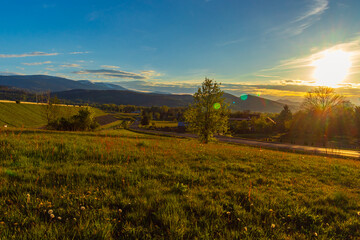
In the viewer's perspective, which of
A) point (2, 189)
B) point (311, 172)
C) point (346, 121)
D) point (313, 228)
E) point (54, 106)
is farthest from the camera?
point (346, 121)

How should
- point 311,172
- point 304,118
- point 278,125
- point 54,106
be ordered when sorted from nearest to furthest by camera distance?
point 311,172 < point 54,106 < point 304,118 < point 278,125

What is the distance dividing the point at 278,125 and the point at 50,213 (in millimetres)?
97276

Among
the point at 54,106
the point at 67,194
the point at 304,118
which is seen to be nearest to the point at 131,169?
the point at 67,194

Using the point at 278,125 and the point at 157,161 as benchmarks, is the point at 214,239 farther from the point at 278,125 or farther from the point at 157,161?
the point at 278,125

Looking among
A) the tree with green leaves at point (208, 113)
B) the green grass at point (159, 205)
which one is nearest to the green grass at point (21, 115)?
the tree with green leaves at point (208, 113)

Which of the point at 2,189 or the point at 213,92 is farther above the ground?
the point at 213,92

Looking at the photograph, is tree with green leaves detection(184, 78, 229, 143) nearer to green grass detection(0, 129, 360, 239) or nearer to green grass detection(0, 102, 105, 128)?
green grass detection(0, 129, 360, 239)

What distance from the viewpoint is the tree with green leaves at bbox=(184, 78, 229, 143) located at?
28.8m

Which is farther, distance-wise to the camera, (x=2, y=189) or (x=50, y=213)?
(x=2, y=189)

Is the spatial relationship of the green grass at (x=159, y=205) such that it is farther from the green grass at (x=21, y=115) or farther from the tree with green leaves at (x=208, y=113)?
the green grass at (x=21, y=115)

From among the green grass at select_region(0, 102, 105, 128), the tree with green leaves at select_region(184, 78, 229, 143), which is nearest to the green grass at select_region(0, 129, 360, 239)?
the tree with green leaves at select_region(184, 78, 229, 143)

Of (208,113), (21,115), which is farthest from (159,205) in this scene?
(21,115)

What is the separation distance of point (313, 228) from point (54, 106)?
6424 cm

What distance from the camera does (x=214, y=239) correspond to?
299 cm
